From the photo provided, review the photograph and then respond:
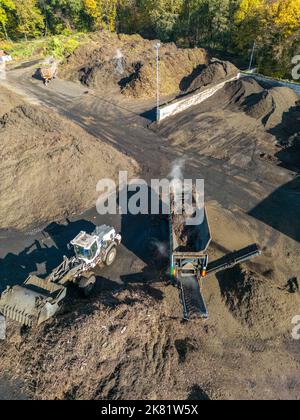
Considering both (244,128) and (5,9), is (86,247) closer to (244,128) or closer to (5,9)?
(244,128)

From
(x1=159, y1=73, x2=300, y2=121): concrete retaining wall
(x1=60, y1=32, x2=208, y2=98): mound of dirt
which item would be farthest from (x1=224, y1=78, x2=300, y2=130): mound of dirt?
(x1=60, y1=32, x2=208, y2=98): mound of dirt

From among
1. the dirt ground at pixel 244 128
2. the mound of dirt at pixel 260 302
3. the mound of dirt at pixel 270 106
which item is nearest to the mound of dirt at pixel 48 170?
A: the dirt ground at pixel 244 128

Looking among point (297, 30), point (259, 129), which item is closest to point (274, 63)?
point (297, 30)

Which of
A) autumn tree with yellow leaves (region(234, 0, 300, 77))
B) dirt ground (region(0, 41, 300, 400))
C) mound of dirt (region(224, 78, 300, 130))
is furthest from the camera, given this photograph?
autumn tree with yellow leaves (region(234, 0, 300, 77))

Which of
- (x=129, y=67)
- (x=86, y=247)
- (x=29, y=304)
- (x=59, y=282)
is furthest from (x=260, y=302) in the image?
(x=129, y=67)

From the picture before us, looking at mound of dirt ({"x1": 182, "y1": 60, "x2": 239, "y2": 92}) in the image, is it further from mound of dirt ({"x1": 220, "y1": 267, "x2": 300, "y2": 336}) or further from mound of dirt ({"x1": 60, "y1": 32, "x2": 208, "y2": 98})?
mound of dirt ({"x1": 220, "y1": 267, "x2": 300, "y2": 336})

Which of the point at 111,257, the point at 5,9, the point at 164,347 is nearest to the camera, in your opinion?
the point at 164,347
